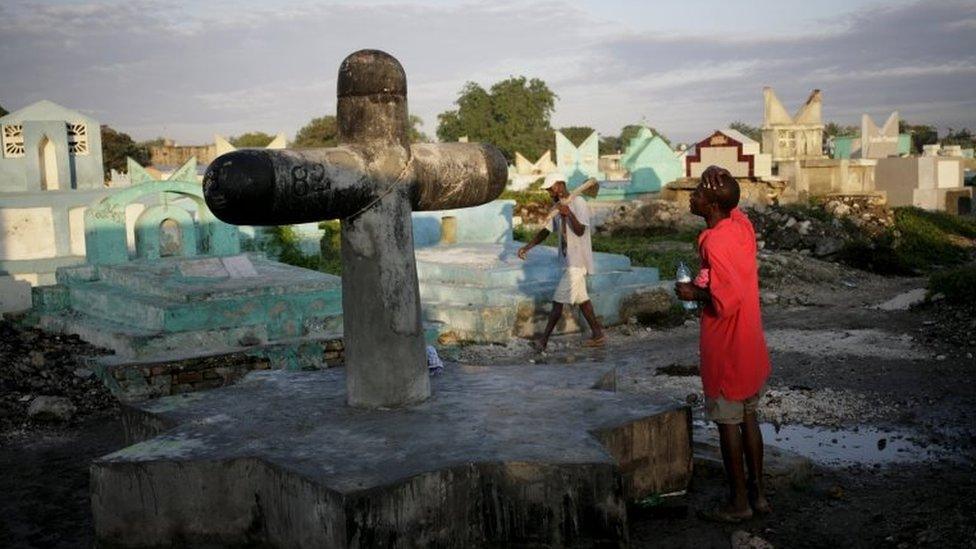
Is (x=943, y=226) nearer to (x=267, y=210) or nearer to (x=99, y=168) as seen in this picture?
(x=99, y=168)

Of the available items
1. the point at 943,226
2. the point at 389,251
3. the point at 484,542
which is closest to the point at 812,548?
the point at 484,542

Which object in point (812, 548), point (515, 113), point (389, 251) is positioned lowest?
point (812, 548)

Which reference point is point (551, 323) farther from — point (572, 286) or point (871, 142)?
point (871, 142)

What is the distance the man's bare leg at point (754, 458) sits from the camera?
164 inches

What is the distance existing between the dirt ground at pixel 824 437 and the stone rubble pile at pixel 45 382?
0.58 feet

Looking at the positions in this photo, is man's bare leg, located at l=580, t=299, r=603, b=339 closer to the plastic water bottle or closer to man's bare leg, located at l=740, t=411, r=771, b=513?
the plastic water bottle

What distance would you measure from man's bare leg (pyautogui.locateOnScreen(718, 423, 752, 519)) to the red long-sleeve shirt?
7.0 inches

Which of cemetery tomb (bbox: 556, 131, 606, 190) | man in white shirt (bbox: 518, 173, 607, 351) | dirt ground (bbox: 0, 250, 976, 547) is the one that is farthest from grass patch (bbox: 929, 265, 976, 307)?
cemetery tomb (bbox: 556, 131, 606, 190)

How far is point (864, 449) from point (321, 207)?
11.4ft

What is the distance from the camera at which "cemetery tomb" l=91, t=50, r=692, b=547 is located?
12.4ft

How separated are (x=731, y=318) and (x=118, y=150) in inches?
1542

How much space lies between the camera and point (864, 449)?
17.7 feet

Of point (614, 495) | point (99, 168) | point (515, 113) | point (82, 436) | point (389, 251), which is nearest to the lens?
point (614, 495)

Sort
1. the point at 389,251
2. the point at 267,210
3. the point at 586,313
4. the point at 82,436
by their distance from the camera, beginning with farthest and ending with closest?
the point at 586,313 → the point at 82,436 → the point at 389,251 → the point at 267,210
